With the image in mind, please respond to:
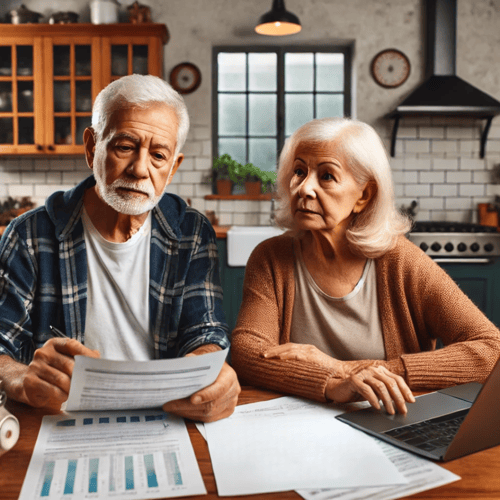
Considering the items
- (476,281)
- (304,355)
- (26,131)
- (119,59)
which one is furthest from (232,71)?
(304,355)

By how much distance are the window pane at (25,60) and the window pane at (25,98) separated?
92 mm

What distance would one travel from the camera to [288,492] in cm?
73

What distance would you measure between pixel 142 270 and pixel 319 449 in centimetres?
83

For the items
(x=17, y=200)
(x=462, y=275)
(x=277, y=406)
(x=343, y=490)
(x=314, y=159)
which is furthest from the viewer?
(x=17, y=200)

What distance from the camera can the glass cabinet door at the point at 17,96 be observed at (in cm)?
410

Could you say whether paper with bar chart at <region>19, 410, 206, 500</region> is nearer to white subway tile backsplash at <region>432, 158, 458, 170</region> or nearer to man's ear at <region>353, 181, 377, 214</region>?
man's ear at <region>353, 181, 377, 214</region>

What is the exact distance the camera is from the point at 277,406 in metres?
1.10

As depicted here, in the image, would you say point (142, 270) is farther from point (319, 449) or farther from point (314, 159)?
point (319, 449)

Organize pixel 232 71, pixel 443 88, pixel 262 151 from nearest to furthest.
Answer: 1. pixel 443 88
2. pixel 232 71
3. pixel 262 151

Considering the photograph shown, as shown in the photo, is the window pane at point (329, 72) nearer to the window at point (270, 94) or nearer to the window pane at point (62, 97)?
the window at point (270, 94)

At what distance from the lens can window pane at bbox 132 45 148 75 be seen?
406 cm

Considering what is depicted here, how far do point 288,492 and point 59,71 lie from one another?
13.6ft

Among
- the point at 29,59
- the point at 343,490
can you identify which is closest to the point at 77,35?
the point at 29,59

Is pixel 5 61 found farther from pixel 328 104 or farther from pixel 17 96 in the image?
pixel 328 104
